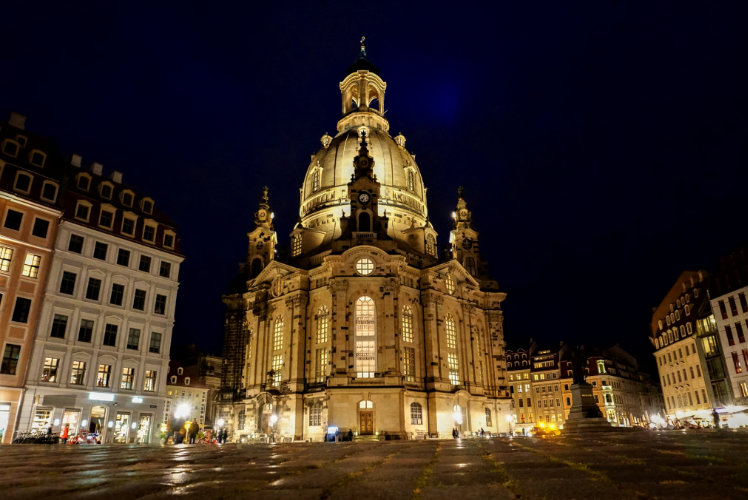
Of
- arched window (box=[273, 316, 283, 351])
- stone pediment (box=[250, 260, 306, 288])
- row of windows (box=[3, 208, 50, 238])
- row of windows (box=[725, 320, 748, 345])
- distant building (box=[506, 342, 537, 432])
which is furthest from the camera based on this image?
distant building (box=[506, 342, 537, 432])

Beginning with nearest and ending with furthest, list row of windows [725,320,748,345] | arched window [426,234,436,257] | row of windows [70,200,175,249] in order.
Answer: row of windows [70,200,175,249]
row of windows [725,320,748,345]
arched window [426,234,436,257]

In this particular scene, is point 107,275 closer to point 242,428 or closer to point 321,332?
point 321,332

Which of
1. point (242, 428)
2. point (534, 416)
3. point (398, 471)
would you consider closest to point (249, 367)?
point (242, 428)

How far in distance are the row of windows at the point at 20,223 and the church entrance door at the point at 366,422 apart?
32861 millimetres

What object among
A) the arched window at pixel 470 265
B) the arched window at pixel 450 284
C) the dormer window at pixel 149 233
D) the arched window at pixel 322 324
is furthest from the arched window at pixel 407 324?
the dormer window at pixel 149 233

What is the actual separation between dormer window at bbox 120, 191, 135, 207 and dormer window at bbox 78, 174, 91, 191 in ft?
9.62

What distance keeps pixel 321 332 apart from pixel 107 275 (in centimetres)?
2349

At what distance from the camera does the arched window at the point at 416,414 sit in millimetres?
53656

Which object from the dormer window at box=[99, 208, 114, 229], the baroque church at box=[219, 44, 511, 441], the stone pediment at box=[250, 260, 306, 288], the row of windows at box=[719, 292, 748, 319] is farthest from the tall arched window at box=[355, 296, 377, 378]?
the row of windows at box=[719, 292, 748, 319]

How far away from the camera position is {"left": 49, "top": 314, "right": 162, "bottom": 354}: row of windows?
38.4 meters

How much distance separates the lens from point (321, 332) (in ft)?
188

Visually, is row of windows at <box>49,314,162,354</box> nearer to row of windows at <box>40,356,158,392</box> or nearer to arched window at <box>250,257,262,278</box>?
row of windows at <box>40,356,158,392</box>

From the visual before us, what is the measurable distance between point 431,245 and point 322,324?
887 inches

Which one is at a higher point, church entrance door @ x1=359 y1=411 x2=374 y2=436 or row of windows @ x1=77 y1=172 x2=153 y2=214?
row of windows @ x1=77 y1=172 x2=153 y2=214
